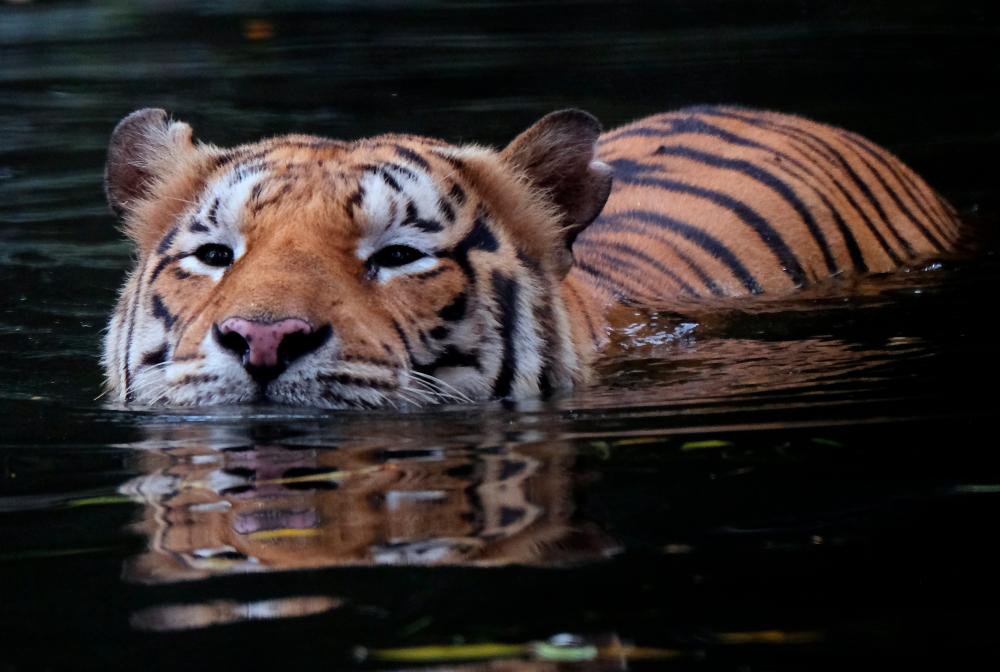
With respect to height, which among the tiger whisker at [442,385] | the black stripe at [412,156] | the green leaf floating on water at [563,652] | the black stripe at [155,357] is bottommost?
the green leaf floating on water at [563,652]

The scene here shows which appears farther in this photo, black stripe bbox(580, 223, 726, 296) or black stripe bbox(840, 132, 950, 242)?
black stripe bbox(840, 132, 950, 242)

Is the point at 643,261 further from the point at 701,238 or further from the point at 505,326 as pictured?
the point at 505,326

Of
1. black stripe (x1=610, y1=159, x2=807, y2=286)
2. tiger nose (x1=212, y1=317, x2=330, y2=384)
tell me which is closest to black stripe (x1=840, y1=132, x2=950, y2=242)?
black stripe (x1=610, y1=159, x2=807, y2=286)

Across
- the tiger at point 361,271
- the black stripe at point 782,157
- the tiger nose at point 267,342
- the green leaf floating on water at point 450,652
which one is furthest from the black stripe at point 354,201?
the black stripe at point 782,157

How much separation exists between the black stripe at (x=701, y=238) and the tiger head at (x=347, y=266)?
1371 mm

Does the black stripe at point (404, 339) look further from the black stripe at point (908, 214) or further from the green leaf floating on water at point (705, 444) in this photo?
the black stripe at point (908, 214)

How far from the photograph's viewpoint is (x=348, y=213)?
4.47m

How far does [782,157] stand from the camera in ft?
22.8

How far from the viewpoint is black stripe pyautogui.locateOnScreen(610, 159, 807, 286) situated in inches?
256

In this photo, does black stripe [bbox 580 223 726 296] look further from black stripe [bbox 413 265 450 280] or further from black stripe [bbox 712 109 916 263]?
black stripe [bbox 413 265 450 280]

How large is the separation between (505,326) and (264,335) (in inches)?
34.3

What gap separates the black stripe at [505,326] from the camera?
4684 mm

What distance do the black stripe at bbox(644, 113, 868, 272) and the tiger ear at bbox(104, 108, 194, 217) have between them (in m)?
2.59

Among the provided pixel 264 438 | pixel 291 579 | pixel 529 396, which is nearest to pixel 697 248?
pixel 529 396
